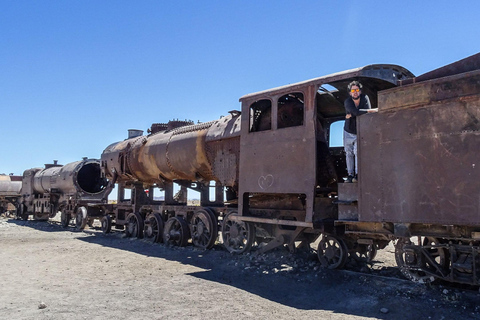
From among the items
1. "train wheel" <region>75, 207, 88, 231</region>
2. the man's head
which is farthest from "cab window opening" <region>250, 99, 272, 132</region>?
"train wheel" <region>75, 207, 88, 231</region>

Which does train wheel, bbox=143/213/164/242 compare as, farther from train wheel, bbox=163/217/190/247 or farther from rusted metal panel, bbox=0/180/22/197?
rusted metal panel, bbox=0/180/22/197

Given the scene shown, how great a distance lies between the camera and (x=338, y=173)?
27.8 feet

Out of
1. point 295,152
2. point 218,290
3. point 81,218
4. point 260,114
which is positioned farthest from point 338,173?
point 81,218

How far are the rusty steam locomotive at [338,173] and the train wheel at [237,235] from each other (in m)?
0.03

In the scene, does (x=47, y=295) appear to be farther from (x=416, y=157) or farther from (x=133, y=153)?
(x=133, y=153)

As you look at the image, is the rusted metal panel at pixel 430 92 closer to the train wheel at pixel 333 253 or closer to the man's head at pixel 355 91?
the man's head at pixel 355 91

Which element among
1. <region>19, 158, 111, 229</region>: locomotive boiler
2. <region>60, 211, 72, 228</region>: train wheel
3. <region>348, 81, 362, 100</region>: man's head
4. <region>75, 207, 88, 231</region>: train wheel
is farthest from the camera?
<region>60, 211, 72, 228</region>: train wheel

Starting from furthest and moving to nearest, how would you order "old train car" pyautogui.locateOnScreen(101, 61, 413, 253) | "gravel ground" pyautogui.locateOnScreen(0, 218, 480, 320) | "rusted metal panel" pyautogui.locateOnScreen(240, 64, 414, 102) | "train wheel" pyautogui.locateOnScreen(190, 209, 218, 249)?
"train wheel" pyautogui.locateOnScreen(190, 209, 218, 249)
"old train car" pyautogui.locateOnScreen(101, 61, 413, 253)
"rusted metal panel" pyautogui.locateOnScreen(240, 64, 414, 102)
"gravel ground" pyautogui.locateOnScreen(0, 218, 480, 320)

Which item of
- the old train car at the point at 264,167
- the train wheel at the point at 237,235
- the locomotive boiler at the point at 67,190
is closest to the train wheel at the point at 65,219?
the locomotive boiler at the point at 67,190

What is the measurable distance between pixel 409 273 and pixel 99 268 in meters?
6.21

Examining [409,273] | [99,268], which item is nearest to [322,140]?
[409,273]

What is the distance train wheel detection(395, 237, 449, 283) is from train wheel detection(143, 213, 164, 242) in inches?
315

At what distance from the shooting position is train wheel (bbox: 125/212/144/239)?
43.9 feet

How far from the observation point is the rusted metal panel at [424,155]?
5.10 m
